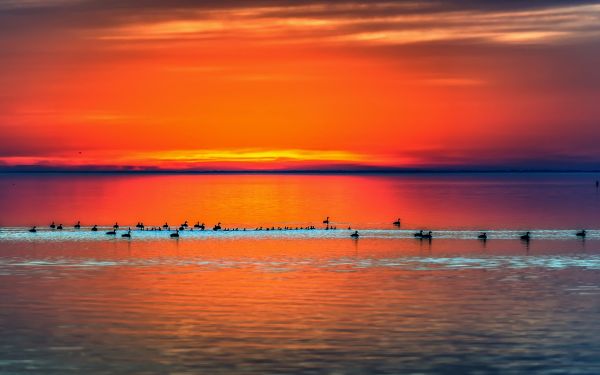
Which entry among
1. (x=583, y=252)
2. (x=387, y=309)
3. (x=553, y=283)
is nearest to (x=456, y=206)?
(x=583, y=252)

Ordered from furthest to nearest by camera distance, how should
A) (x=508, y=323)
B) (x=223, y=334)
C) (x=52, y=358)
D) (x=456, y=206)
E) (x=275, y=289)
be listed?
(x=456, y=206) < (x=275, y=289) < (x=508, y=323) < (x=223, y=334) < (x=52, y=358)

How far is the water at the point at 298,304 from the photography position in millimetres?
34438

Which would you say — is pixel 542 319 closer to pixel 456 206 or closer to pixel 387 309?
pixel 387 309

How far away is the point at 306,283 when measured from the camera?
5556 cm

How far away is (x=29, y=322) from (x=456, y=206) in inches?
5213

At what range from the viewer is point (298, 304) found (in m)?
47.2

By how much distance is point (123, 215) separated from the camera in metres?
142

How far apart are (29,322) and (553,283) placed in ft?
116

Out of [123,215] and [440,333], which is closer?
[440,333]

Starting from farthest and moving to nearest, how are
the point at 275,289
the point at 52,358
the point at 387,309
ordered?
the point at 275,289 < the point at 387,309 < the point at 52,358

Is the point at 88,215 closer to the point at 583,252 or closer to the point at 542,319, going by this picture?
the point at 583,252

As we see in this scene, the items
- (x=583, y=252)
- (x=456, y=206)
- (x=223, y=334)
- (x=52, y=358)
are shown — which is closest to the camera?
(x=52, y=358)

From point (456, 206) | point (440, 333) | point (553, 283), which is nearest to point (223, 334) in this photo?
point (440, 333)

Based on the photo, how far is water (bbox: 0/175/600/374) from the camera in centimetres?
3444
